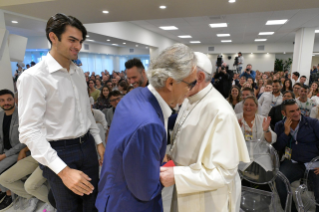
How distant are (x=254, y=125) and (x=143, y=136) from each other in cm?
261

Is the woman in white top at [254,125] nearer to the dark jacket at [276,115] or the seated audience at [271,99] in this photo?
the dark jacket at [276,115]

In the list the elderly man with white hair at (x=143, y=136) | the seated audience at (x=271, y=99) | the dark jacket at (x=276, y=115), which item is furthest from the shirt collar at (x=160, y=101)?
the seated audience at (x=271, y=99)

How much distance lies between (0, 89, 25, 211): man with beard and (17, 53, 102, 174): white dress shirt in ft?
5.70

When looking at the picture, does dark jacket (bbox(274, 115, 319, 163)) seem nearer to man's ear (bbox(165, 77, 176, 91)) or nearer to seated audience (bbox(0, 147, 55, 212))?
man's ear (bbox(165, 77, 176, 91))

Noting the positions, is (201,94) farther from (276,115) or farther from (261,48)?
(261,48)

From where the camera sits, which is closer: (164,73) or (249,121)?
(164,73)

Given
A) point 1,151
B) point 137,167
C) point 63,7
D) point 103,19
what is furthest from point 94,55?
point 137,167

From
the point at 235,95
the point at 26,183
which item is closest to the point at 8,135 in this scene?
the point at 26,183

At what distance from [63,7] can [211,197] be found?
3829 millimetres

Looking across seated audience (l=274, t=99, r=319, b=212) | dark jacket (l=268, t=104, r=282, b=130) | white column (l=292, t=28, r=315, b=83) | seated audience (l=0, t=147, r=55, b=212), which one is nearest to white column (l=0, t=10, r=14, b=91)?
seated audience (l=0, t=147, r=55, b=212)

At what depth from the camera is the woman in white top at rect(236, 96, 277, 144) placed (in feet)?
9.07

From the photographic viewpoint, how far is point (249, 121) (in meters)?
3.00

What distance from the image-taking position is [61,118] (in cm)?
129

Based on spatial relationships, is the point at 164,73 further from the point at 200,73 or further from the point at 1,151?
the point at 1,151
